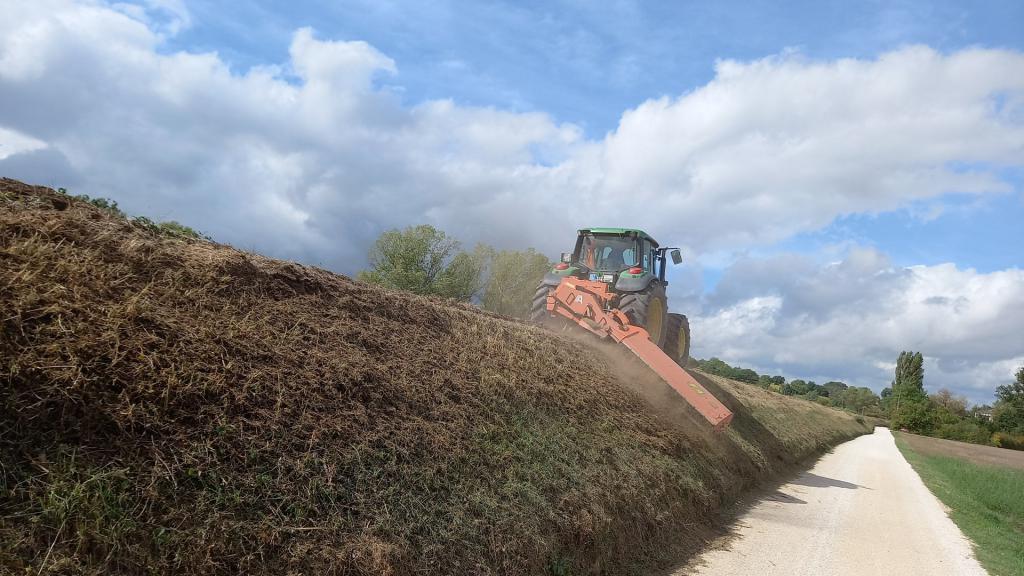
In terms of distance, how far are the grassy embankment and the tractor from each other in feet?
16.2

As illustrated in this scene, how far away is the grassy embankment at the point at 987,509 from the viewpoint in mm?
10359

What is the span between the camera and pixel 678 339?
15.6 metres

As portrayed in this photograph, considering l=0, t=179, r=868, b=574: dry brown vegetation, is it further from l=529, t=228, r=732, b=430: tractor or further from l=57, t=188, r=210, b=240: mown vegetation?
l=529, t=228, r=732, b=430: tractor

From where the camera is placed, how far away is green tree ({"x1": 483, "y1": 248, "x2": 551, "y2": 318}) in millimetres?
35625

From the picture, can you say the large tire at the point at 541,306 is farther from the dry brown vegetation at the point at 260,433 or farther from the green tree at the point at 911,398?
the green tree at the point at 911,398

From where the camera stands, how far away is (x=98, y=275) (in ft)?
14.8

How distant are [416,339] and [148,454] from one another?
12.3 ft

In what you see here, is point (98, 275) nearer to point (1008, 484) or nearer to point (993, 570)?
point (993, 570)

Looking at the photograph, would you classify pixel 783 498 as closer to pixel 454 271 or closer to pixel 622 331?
pixel 622 331

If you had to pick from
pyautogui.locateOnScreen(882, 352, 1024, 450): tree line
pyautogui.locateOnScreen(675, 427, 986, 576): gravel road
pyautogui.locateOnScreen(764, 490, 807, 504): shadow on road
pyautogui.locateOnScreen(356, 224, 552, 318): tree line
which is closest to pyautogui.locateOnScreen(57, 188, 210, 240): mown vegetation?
pyautogui.locateOnScreen(675, 427, 986, 576): gravel road

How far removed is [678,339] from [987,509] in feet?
35.6

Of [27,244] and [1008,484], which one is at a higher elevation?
[27,244]

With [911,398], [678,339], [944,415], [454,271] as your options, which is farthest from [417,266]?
[911,398]

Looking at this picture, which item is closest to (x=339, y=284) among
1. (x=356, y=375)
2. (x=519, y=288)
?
(x=356, y=375)
